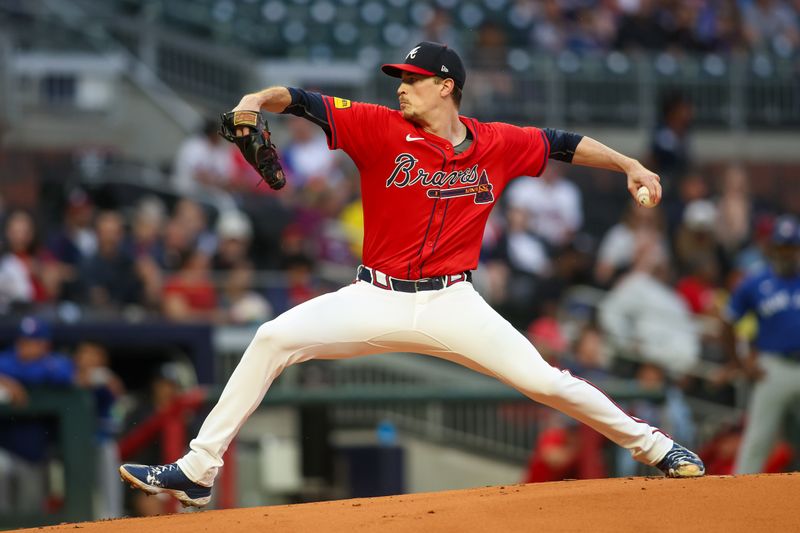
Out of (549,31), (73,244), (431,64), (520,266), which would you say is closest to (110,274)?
(73,244)

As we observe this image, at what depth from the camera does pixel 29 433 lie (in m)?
9.88

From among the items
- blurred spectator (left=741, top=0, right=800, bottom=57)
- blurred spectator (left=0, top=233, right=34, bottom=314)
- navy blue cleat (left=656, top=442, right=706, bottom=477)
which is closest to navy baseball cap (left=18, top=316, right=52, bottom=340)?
blurred spectator (left=0, top=233, right=34, bottom=314)

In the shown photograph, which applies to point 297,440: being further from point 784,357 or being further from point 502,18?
point 502,18

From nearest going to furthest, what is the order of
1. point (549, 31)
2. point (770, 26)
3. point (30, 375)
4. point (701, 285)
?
point (30, 375) < point (701, 285) < point (549, 31) < point (770, 26)

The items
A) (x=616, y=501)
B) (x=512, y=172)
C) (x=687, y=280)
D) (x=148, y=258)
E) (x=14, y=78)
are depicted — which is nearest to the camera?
(x=616, y=501)

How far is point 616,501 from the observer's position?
19.3 feet

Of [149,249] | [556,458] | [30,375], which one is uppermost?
[149,249]

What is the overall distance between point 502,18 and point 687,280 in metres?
6.01

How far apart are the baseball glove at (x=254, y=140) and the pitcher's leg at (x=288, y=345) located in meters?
0.59

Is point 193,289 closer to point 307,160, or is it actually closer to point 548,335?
point 307,160

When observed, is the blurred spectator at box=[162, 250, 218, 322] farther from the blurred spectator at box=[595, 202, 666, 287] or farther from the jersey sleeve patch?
the jersey sleeve patch

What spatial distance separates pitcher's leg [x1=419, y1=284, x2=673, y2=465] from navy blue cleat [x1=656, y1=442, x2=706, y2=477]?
42 cm

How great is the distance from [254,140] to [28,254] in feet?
Answer: 20.9

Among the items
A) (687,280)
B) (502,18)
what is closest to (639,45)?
(502,18)
